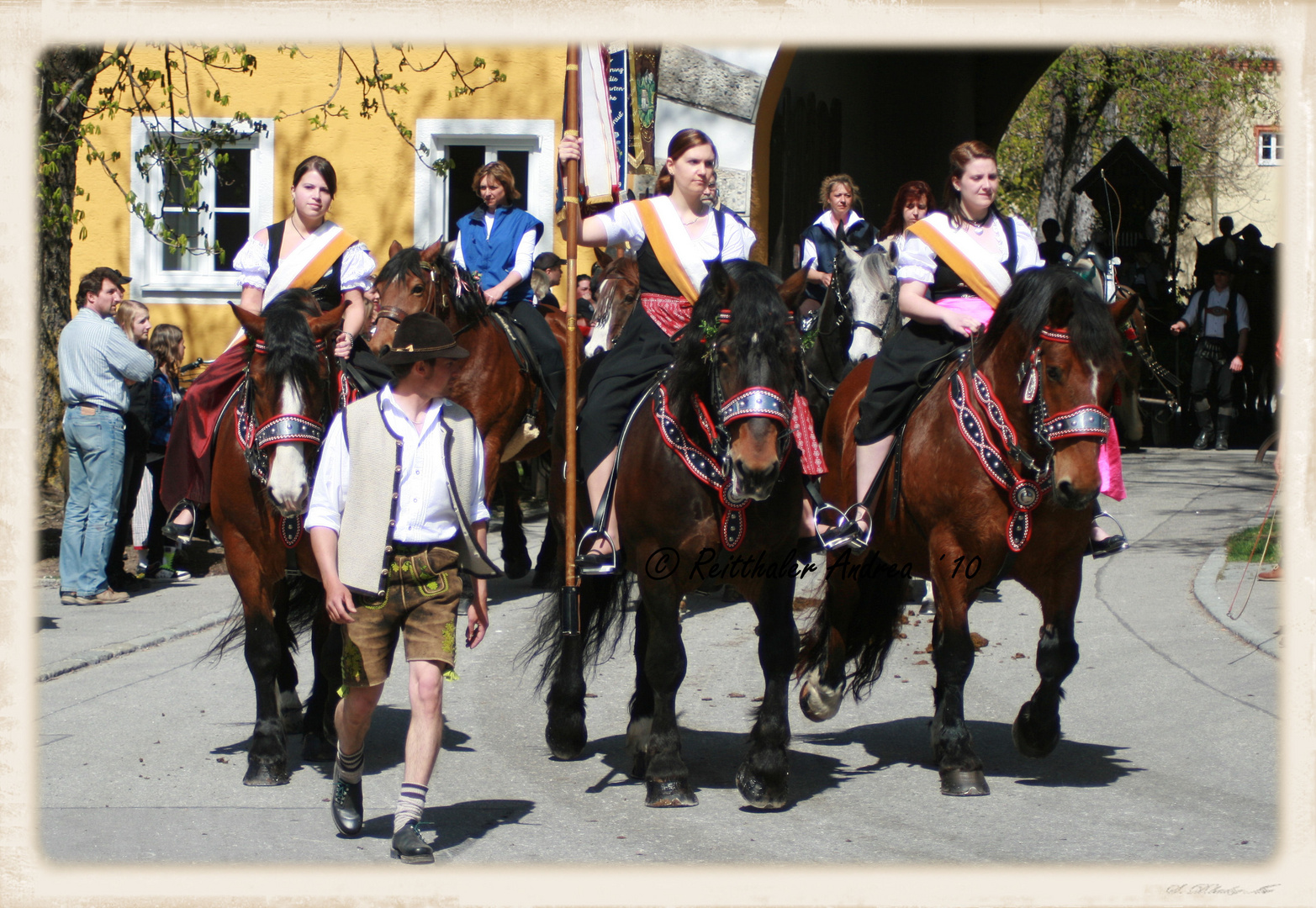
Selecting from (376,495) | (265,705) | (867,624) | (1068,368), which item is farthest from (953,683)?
(265,705)

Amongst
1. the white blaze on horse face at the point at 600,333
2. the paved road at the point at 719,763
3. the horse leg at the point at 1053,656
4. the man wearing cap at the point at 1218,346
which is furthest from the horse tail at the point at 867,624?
the man wearing cap at the point at 1218,346

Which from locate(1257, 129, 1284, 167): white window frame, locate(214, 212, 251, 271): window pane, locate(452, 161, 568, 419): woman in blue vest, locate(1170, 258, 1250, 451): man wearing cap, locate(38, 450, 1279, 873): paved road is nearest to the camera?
locate(38, 450, 1279, 873): paved road

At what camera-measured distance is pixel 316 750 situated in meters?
6.98

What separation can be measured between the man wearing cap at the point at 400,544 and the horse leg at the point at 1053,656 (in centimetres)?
258

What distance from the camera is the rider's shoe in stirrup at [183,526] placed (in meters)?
7.12

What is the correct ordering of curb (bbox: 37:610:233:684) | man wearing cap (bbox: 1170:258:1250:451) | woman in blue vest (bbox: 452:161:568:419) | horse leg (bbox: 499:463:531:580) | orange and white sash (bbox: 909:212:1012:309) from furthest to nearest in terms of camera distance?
man wearing cap (bbox: 1170:258:1250:451), horse leg (bbox: 499:463:531:580), woman in blue vest (bbox: 452:161:568:419), curb (bbox: 37:610:233:684), orange and white sash (bbox: 909:212:1012:309)

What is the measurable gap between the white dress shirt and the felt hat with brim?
0.20 meters

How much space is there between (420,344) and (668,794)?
2.14 m

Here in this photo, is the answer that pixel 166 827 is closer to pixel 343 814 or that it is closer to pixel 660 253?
pixel 343 814

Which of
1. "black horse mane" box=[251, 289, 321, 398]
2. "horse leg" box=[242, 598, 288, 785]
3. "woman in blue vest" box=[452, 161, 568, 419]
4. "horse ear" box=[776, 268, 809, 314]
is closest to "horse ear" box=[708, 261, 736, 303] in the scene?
"horse ear" box=[776, 268, 809, 314]

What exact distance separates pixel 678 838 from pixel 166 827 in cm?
202

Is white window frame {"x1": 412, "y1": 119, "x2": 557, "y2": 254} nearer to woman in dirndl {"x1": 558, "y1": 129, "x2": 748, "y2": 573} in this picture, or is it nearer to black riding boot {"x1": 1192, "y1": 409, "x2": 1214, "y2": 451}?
black riding boot {"x1": 1192, "y1": 409, "x2": 1214, "y2": 451}

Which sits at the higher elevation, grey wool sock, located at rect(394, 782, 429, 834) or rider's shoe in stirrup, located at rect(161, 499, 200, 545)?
rider's shoe in stirrup, located at rect(161, 499, 200, 545)

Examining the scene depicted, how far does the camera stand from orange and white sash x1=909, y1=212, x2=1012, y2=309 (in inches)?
273
